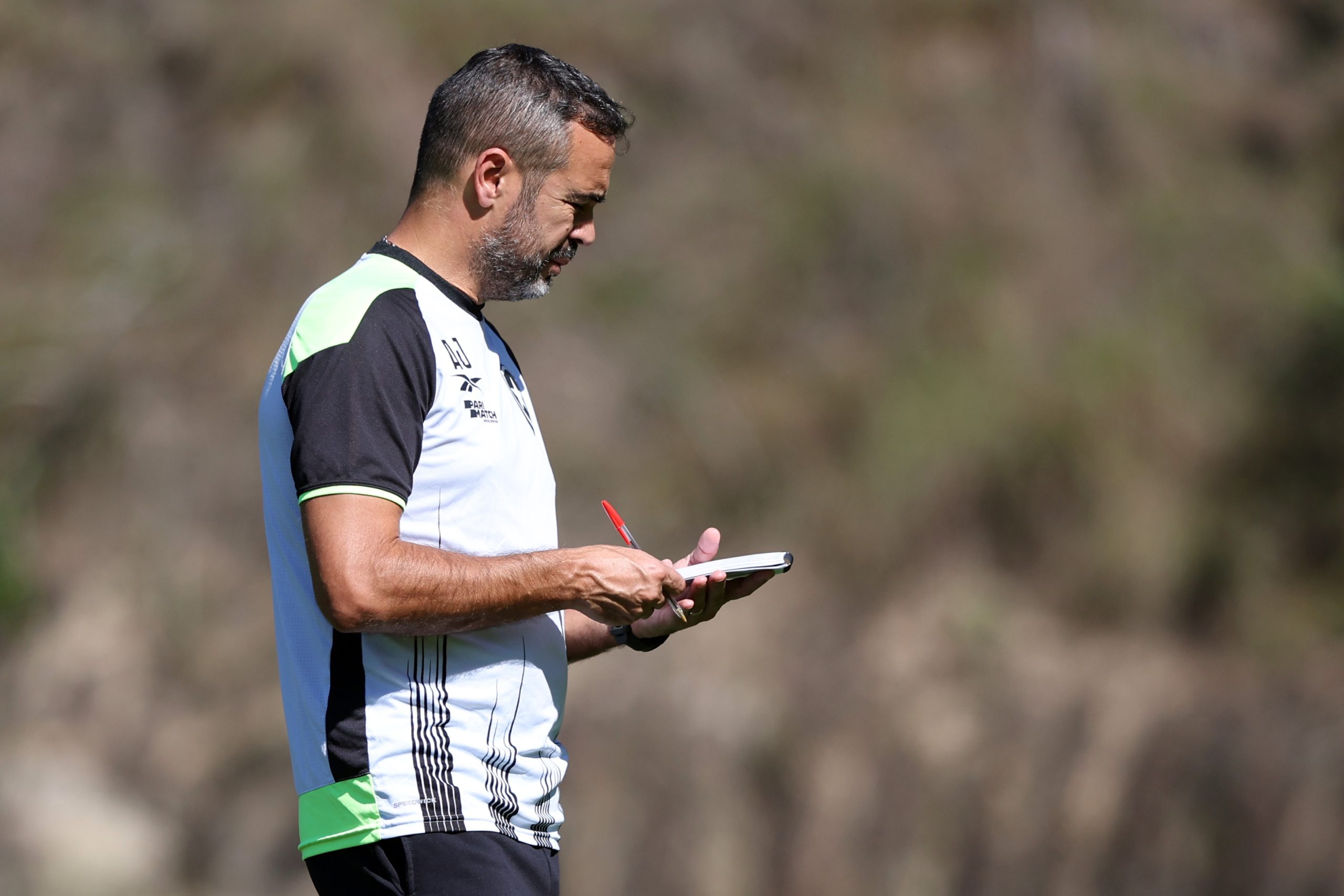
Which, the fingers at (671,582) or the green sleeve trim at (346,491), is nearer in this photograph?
the green sleeve trim at (346,491)

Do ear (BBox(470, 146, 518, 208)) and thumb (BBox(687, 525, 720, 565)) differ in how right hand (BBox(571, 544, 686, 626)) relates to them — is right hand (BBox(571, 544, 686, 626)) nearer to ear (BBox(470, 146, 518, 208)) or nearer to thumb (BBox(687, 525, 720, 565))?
thumb (BBox(687, 525, 720, 565))

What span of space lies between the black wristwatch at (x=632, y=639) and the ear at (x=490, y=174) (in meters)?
0.89

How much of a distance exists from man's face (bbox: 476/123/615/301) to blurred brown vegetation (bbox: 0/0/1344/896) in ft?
17.9

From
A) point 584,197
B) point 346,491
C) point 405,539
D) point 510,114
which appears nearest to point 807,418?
point 584,197

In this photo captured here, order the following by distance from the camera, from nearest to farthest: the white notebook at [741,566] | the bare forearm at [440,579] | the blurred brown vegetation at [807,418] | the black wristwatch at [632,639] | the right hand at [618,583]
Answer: the bare forearm at [440,579] → the right hand at [618,583] → the white notebook at [741,566] → the black wristwatch at [632,639] → the blurred brown vegetation at [807,418]

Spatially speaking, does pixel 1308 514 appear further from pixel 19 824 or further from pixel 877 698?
pixel 19 824

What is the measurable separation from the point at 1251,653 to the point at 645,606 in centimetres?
722

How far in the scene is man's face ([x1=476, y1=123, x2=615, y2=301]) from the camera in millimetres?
2541

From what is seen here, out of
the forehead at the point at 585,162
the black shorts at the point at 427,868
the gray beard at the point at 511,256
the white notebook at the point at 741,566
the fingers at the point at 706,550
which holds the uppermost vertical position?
the forehead at the point at 585,162

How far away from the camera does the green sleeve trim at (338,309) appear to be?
223cm

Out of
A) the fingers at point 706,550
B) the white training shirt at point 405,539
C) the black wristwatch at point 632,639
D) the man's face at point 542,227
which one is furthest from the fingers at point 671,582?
the man's face at point 542,227

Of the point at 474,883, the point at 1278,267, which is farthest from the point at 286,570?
the point at 1278,267

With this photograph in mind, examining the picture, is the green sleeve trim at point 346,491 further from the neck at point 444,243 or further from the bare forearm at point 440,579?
the neck at point 444,243

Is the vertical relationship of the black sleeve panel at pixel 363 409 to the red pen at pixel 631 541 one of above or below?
above
